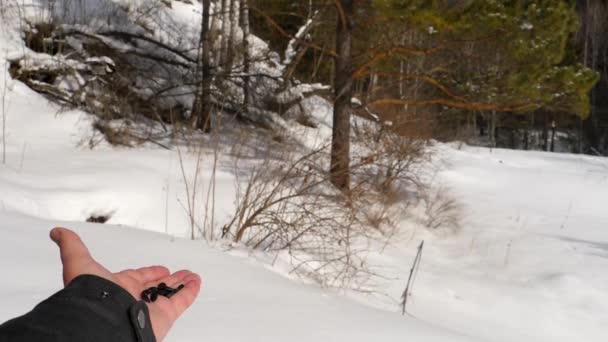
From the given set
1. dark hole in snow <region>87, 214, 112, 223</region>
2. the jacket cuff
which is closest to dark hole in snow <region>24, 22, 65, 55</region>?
dark hole in snow <region>87, 214, 112, 223</region>

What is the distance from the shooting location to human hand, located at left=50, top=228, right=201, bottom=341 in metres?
1.17

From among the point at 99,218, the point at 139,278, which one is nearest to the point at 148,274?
the point at 139,278

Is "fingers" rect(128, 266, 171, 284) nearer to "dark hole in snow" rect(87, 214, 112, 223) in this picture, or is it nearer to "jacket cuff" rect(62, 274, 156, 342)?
"jacket cuff" rect(62, 274, 156, 342)

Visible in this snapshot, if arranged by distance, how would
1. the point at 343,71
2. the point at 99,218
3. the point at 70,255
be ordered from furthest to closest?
the point at 343,71 < the point at 99,218 < the point at 70,255

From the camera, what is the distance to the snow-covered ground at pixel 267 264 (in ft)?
8.15

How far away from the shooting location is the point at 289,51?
33.7 ft

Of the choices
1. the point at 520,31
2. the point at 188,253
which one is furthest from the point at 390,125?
the point at 188,253

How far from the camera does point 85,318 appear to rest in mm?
967

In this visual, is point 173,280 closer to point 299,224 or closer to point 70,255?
point 70,255

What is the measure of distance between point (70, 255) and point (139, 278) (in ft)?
0.78

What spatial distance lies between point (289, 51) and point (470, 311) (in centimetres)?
680

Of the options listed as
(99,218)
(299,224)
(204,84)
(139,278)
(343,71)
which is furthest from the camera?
(204,84)

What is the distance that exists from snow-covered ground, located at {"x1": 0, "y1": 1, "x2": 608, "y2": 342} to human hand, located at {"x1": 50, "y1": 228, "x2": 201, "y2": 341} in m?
0.68

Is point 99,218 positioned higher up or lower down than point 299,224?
lower down
